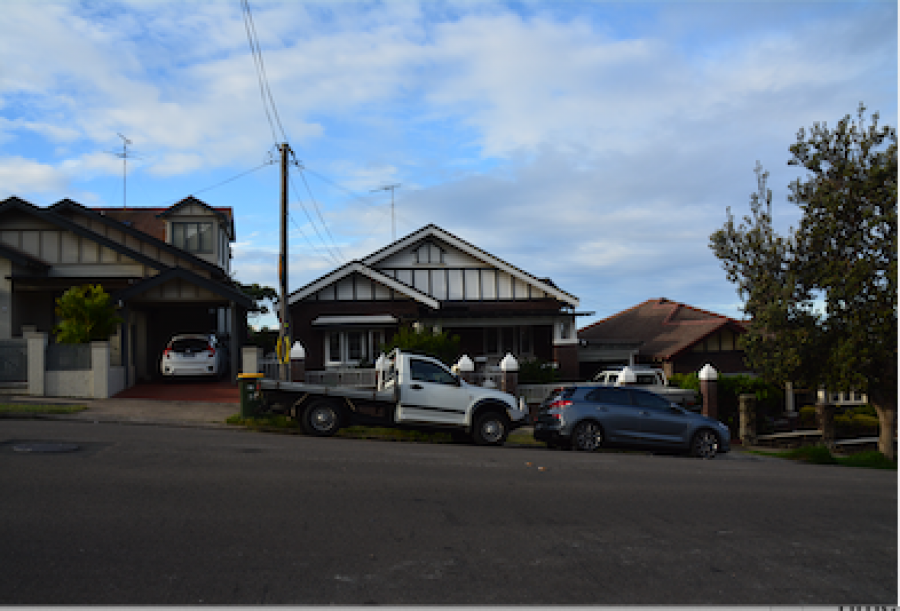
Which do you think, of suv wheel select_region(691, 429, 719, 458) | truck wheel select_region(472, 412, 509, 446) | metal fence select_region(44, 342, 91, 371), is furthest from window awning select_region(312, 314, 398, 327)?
suv wheel select_region(691, 429, 719, 458)

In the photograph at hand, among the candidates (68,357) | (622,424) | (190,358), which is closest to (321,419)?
(622,424)

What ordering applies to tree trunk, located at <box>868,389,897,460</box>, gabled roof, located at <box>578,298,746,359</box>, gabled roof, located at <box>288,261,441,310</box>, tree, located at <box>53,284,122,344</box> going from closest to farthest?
1. tree, located at <box>53,284,122,344</box>
2. tree trunk, located at <box>868,389,897,460</box>
3. gabled roof, located at <box>288,261,441,310</box>
4. gabled roof, located at <box>578,298,746,359</box>

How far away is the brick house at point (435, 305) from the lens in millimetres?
27125

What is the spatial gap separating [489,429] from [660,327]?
22.3 meters

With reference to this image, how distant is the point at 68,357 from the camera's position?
19.0 metres

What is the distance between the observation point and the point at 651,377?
26469 millimetres

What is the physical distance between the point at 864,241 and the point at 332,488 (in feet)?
59.2

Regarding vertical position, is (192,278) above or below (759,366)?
above

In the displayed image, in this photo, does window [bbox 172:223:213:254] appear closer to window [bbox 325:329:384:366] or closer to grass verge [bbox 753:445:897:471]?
window [bbox 325:329:384:366]

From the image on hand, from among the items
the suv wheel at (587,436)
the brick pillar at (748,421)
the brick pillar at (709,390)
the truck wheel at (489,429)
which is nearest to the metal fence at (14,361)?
the truck wheel at (489,429)

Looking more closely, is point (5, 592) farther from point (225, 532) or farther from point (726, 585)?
point (726, 585)

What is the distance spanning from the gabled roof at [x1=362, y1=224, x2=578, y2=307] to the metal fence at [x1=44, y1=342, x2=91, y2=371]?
38.1ft

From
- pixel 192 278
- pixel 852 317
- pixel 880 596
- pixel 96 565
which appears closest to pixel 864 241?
pixel 852 317

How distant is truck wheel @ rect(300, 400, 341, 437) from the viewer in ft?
50.4
